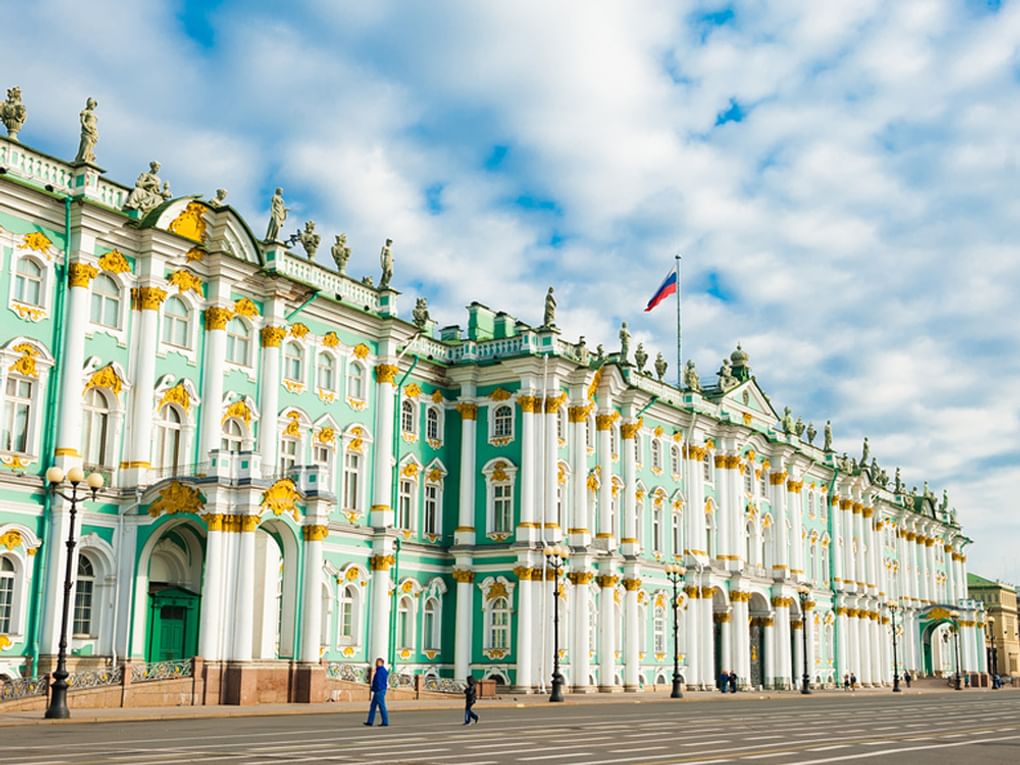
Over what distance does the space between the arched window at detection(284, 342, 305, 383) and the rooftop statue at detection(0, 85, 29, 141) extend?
13.4 metres

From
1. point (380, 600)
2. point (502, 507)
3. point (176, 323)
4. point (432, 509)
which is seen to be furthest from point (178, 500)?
point (502, 507)

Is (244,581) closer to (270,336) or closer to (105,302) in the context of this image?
(105,302)

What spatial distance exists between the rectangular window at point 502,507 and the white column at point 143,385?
63.9ft

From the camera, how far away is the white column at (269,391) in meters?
45.4

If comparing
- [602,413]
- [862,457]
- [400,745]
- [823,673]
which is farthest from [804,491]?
[400,745]

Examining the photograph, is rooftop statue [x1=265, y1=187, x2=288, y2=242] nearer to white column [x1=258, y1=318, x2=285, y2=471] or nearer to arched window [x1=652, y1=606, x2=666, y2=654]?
white column [x1=258, y1=318, x2=285, y2=471]

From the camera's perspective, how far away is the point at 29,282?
3800cm

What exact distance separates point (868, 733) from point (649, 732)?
5666 millimetres

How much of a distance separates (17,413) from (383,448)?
17.4 m

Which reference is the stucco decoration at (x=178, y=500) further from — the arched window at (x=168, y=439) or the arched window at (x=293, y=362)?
the arched window at (x=293, y=362)

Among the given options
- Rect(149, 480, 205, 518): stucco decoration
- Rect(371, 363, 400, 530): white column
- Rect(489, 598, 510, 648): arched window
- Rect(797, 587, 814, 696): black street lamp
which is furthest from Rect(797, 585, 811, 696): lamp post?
Rect(149, 480, 205, 518): stucco decoration

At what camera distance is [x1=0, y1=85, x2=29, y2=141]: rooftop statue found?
37750 mm

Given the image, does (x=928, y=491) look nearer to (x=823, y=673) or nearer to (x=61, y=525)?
(x=823, y=673)

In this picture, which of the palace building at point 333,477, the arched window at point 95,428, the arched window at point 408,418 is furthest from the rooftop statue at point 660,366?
the arched window at point 95,428
